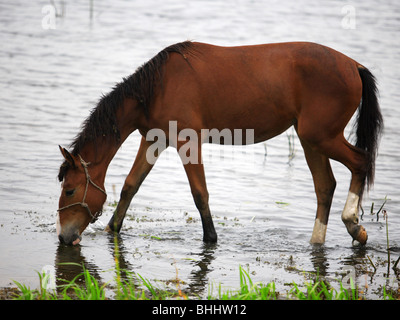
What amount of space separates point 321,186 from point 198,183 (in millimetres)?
1141

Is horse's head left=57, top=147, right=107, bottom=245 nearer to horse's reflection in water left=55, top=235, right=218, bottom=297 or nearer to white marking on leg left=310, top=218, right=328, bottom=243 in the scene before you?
horse's reflection in water left=55, top=235, right=218, bottom=297

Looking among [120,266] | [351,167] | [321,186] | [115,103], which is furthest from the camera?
[321,186]

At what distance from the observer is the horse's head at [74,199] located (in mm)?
5281

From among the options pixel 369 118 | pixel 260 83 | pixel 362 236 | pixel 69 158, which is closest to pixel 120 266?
pixel 69 158

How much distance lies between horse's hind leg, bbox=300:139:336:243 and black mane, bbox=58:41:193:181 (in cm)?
145

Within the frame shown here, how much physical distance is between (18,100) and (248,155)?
3.91 m

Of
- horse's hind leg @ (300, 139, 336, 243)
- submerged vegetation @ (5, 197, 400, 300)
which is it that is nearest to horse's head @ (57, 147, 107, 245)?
submerged vegetation @ (5, 197, 400, 300)

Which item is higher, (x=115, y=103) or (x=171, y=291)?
(x=115, y=103)

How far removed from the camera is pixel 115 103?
212 inches

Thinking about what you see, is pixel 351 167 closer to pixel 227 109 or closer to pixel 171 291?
pixel 227 109

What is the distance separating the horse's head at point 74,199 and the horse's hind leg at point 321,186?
1.92m

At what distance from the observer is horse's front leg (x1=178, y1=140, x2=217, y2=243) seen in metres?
5.49

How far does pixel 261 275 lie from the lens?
16.0ft

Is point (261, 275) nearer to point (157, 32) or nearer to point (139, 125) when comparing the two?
point (139, 125)
